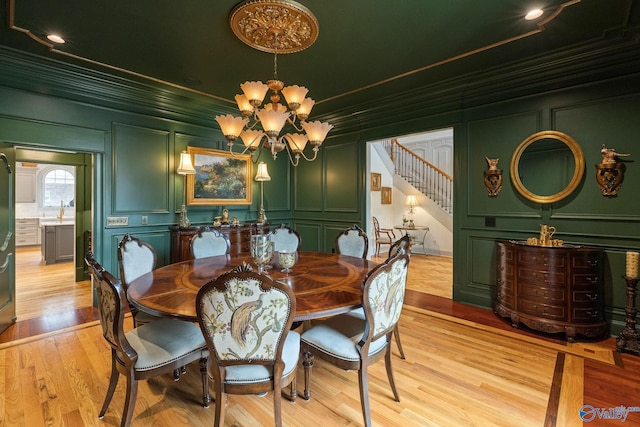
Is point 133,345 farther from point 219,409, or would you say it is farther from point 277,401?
point 277,401

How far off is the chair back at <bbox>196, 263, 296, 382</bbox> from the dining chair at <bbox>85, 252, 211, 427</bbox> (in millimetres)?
356

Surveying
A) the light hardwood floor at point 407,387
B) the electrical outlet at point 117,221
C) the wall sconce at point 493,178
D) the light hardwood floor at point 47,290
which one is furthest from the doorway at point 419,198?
the light hardwood floor at point 47,290

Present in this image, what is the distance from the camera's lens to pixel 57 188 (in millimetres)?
8422

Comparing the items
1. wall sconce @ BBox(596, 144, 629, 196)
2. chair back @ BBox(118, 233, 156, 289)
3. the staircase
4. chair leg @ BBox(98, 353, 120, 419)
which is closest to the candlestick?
wall sconce @ BBox(596, 144, 629, 196)

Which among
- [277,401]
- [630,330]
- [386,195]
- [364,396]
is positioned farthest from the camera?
[386,195]

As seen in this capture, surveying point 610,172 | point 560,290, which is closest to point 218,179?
point 560,290

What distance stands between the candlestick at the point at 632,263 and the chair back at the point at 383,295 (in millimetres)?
2197

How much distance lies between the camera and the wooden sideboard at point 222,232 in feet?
13.1

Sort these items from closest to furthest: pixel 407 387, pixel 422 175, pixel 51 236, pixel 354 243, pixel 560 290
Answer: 1. pixel 407 387
2. pixel 560 290
3. pixel 354 243
4. pixel 51 236
5. pixel 422 175

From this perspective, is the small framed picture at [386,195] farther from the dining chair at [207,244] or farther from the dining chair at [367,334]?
the dining chair at [367,334]

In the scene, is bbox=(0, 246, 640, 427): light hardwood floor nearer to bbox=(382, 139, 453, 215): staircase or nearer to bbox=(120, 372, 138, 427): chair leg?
bbox=(120, 372, 138, 427): chair leg

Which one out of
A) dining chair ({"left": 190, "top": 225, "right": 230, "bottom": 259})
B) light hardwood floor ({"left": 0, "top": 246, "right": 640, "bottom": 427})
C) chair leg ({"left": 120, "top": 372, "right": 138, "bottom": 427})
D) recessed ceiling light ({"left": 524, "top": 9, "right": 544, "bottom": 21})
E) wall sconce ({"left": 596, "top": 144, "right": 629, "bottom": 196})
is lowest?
light hardwood floor ({"left": 0, "top": 246, "right": 640, "bottom": 427})

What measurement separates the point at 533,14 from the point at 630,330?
276cm

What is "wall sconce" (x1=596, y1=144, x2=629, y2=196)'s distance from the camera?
276 cm
